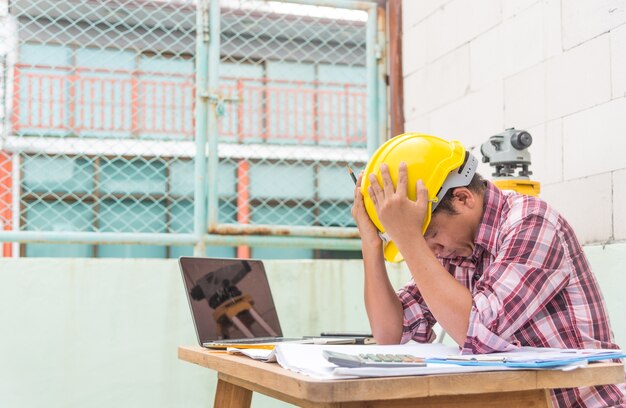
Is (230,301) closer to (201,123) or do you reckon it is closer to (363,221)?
(363,221)

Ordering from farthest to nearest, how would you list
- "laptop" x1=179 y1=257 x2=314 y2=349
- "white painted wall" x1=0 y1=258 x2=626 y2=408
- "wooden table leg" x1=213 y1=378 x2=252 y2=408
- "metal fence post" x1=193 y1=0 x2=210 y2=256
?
"metal fence post" x1=193 y1=0 x2=210 y2=256, "white painted wall" x1=0 y1=258 x2=626 y2=408, "laptop" x1=179 y1=257 x2=314 y2=349, "wooden table leg" x1=213 y1=378 x2=252 y2=408

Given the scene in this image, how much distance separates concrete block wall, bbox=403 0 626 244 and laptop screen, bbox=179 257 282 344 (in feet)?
3.10

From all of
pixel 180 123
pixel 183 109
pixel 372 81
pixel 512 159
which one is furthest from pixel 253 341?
pixel 180 123

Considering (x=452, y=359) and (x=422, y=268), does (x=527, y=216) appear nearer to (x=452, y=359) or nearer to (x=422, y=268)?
(x=422, y=268)

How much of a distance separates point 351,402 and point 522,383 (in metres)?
0.24

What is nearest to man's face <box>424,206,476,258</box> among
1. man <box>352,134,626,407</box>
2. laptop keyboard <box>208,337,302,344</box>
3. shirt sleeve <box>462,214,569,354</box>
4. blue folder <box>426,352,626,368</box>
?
man <box>352,134,626,407</box>

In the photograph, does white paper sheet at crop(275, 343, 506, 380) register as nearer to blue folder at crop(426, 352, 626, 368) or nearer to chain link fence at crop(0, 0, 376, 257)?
blue folder at crop(426, 352, 626, 368)

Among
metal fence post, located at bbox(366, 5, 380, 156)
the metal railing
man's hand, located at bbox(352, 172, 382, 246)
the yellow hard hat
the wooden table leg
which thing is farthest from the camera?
the metal railing

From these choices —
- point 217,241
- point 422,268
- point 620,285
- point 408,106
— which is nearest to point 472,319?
point 422,268

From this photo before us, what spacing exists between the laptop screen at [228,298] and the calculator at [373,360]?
0.73 m

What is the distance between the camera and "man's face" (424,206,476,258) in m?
1.38

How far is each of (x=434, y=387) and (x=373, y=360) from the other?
3.5 inches

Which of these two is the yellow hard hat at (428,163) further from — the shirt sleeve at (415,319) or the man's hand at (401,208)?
the shirt sleeve at (415,319)

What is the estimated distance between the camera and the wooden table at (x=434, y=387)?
885mm
